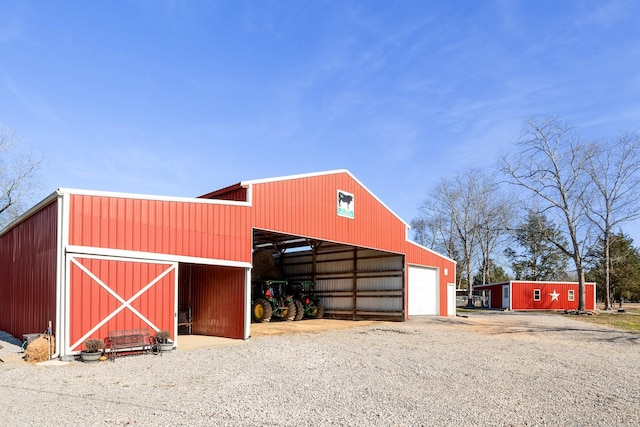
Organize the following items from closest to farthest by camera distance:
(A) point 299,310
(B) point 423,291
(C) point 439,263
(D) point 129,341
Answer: (D) point 129,341
(A) point 299,310
(B) point 423,291
(C) point 439,263

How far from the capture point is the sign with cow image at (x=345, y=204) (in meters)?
18.9

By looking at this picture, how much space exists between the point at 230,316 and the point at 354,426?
942 centimetres

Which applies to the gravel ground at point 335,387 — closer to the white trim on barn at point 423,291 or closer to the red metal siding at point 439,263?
the red metal siding at point 439,263

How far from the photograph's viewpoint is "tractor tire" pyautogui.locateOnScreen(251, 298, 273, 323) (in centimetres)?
2073

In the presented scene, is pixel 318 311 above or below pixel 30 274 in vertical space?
below

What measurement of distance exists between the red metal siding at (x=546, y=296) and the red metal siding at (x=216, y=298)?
96.0 feet

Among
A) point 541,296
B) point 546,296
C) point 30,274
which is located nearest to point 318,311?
point 30,274

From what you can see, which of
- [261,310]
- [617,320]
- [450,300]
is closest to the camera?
[261,310]

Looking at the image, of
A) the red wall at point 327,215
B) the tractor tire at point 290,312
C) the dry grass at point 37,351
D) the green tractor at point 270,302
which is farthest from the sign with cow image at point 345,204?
the dry grass at point 37,351

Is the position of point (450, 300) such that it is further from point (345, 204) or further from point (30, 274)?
point (30, 274)

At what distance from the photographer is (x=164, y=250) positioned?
40.4 feet

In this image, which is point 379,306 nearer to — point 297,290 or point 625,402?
point 297,290

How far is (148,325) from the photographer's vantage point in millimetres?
11828

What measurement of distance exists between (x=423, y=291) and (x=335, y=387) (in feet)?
60.1
